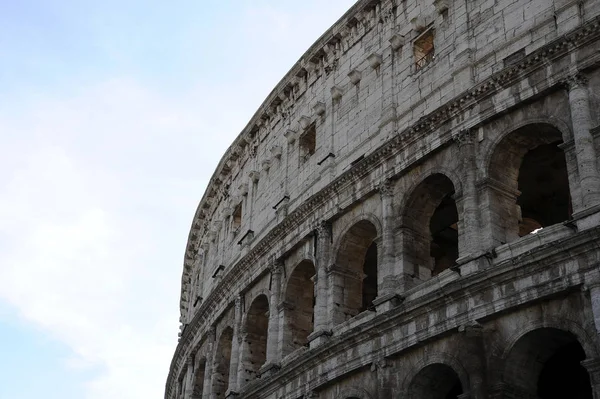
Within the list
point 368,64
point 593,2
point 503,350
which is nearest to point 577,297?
point 503,350

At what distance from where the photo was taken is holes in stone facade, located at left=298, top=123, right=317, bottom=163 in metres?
25.5

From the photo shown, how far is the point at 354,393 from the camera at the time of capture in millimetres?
18984

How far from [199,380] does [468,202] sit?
13.7 meters

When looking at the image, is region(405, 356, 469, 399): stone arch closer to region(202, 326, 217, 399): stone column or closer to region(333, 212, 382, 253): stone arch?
region(333, 212, 382, 253): stone arch

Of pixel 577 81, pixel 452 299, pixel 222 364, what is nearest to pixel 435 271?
pixel 222 364

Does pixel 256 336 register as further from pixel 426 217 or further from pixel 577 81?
pixel 577 81

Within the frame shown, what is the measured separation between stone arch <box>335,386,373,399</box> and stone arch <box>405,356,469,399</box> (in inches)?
42.5

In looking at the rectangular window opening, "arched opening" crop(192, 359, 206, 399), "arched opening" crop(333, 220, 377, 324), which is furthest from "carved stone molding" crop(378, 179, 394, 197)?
"arched opening" crop(192, 359, 206, 399)

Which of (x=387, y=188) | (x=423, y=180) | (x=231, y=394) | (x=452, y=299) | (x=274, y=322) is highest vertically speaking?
(x=387, y=188)

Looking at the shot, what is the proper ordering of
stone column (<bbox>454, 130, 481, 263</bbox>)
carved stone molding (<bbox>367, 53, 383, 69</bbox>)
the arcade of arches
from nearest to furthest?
the arcade of arches < stone column (<bbox>454, 130, 481, 263</bbox>) < carved stone molding (<bbox>367, 53, 383, 69</bbox>)

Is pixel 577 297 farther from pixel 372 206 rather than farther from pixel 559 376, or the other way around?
pixel 372 206

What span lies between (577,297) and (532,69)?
4982mm

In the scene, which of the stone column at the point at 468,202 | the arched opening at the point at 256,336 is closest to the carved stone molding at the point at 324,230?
the arched opening at the point at 256,336

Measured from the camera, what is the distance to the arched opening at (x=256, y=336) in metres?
24.5
